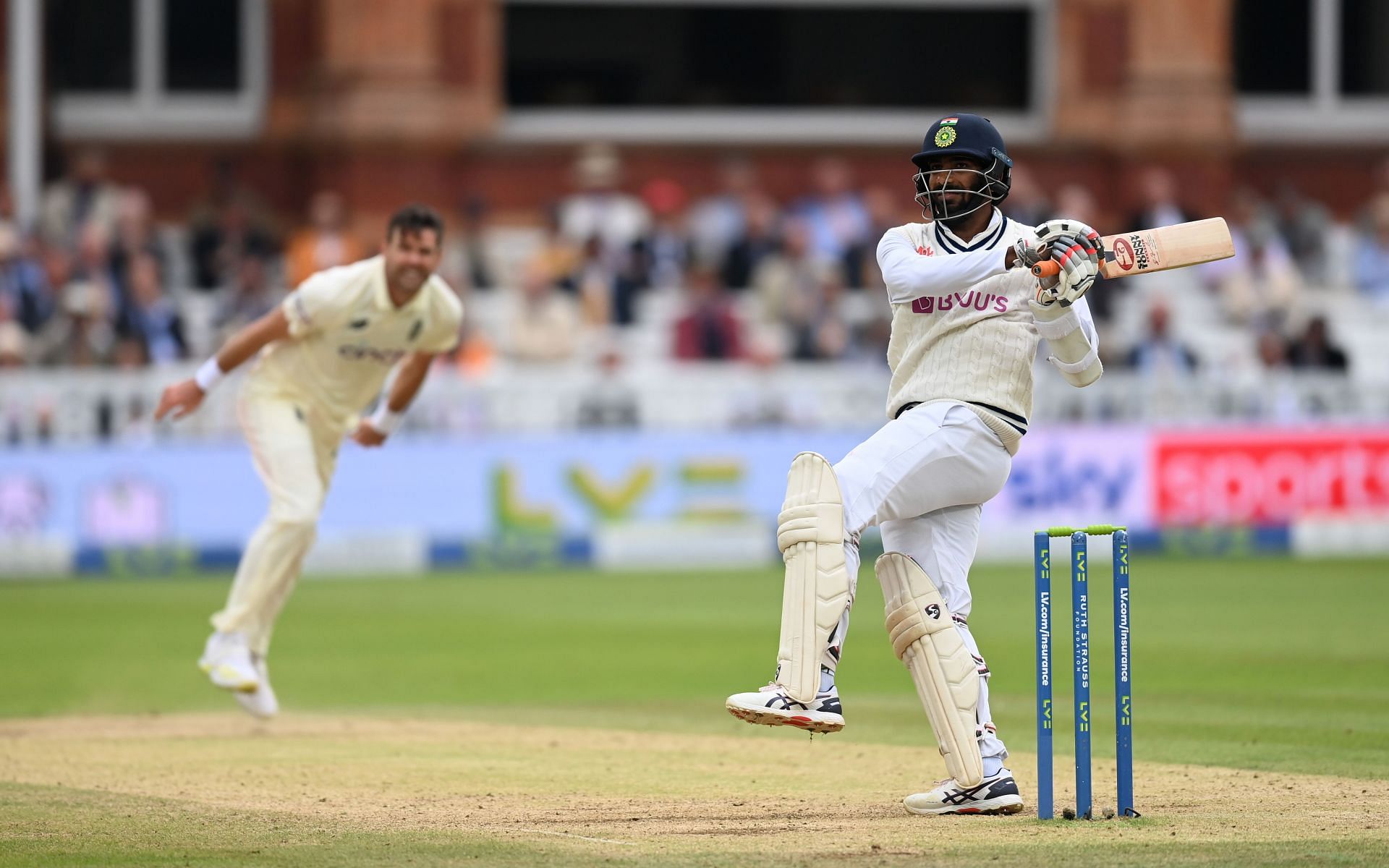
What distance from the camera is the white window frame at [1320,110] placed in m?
22.0

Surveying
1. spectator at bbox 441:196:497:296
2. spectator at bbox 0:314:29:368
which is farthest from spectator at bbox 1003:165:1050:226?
spectator at bbox 0:314:29:368

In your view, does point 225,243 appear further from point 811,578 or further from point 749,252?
point 811,578

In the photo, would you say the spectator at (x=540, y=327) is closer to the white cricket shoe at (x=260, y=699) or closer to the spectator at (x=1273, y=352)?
the spectator at (x=1273, y=352)

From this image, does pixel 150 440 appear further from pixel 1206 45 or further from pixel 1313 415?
pixel 1206 45

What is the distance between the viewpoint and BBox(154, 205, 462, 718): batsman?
8.21m

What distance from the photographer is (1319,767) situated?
684 centimetres

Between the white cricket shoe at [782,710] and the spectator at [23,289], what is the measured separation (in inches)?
433

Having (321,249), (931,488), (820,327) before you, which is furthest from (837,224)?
(931,488)

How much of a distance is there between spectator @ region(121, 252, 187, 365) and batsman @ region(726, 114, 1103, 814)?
10264mm

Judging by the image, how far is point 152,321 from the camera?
50.9ft

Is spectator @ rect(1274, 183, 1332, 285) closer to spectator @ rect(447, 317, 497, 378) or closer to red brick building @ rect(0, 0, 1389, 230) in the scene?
red brick building @ rect(0, 0, 1389, 230)

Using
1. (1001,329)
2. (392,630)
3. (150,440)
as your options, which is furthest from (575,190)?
(1001,329)

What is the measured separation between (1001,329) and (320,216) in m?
11.7

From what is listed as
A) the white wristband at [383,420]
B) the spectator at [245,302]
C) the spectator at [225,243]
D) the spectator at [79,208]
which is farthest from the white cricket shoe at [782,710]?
the spectator at [79,208]
